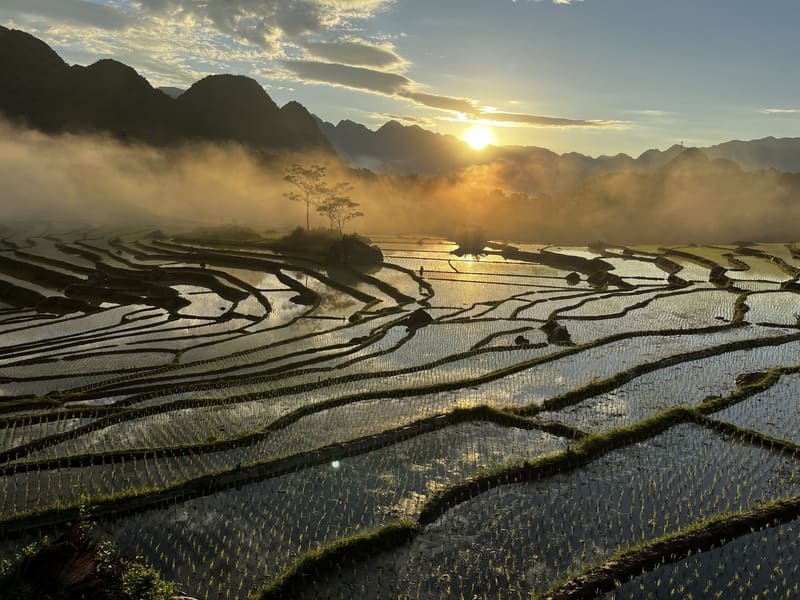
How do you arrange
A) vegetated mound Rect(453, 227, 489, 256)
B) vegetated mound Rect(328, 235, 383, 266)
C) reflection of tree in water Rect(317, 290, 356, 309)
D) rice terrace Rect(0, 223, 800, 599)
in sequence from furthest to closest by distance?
vegetated mound Rect(453, 227, 489, 256) → vegetated mound Rect(328, 235, 383, 266) → reflection of tree in water Rect(317, 290, 356, 309) → rice terrace Rect(0, 223, 800, 599)

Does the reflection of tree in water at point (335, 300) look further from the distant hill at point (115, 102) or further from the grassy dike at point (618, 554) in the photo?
the distant hill at point (115, 102)

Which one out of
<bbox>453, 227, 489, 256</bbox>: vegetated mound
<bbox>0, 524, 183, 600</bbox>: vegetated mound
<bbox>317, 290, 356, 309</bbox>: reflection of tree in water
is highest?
<bbox>453, 227, 489, 256</bbox>: vegetated mound

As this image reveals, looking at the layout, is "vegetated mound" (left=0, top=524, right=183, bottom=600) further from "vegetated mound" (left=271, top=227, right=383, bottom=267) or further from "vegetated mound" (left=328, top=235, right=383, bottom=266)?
"vegetated mound" (left=328, top=235, right=383, bottom=266)

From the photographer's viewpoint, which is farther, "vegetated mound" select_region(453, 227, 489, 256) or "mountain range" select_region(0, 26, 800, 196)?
"mountain range" select_region(0, 26, 800, 196)

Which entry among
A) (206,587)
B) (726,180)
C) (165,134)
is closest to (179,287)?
(206,587)

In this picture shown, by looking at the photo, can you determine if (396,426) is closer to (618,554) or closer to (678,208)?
(618,554)

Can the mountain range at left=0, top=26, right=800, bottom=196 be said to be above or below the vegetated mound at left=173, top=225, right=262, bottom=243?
above

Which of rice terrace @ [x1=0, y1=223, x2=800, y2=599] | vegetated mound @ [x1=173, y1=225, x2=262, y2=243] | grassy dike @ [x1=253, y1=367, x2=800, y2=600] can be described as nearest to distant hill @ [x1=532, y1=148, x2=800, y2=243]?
vegetated mound @ [x1=173, y1=225, x2=262, y2=243]
